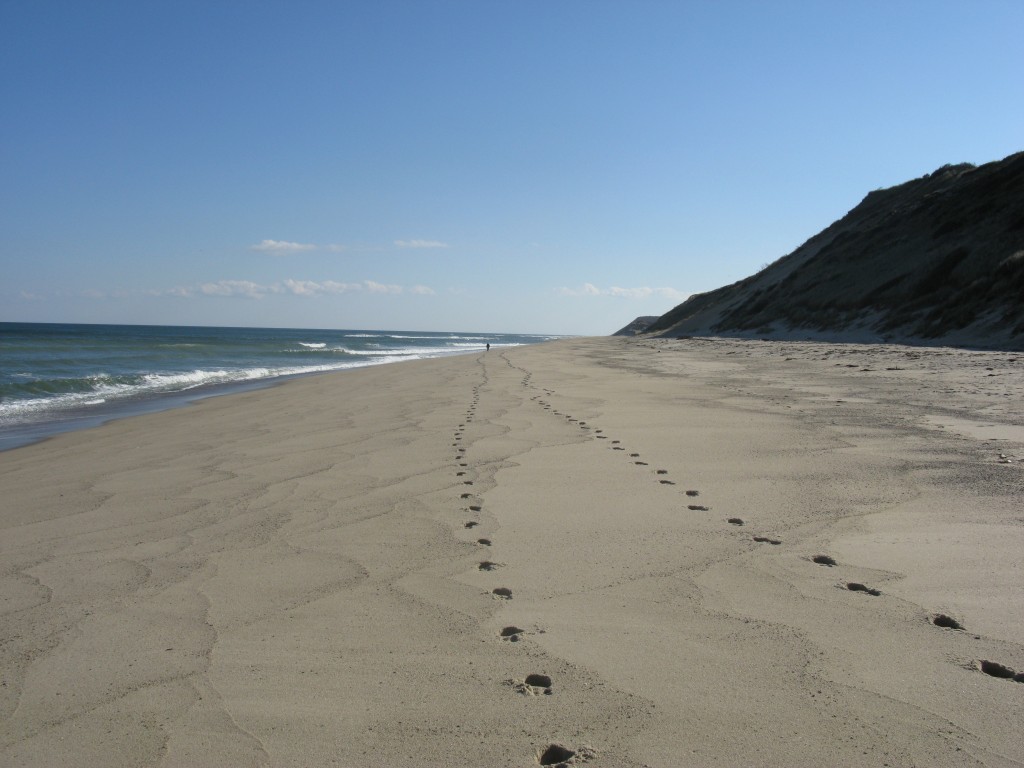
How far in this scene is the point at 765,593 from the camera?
2.95m

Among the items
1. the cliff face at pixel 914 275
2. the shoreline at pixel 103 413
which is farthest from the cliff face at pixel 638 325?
the shoreline at pixel 103 413

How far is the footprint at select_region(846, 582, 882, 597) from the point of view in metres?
2.93

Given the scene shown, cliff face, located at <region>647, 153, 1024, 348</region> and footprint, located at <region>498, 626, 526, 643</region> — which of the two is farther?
cliff face, located at <region>647, 153, 1024, 348</region>

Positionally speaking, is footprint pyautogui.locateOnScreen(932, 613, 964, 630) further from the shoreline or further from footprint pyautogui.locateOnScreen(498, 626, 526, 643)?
the shoreline

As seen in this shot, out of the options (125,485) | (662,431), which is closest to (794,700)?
(662,431)

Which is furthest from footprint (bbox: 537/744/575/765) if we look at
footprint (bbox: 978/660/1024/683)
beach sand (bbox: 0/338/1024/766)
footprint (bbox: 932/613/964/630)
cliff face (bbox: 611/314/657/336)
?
cliff face (bbox: 611/314/657/336)

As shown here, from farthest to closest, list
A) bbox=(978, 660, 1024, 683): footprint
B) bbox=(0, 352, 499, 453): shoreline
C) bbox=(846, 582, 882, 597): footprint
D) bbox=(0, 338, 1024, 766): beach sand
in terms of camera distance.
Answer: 1. bbox=(0, 352, 499, 453): shoreline
2. bbox=(846, 582, 882, 597): footprint
3. bbox=(978, 660, 1024, 683): footprint
4. bbox=(0, 338, 1024, 766): beach sand

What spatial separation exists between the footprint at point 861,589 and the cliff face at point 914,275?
1610 centimetres

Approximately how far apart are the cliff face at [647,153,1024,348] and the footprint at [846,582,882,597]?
52.8ft

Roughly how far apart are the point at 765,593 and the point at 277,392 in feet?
45.1

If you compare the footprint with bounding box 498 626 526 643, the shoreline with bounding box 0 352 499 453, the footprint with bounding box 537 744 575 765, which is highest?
the footprint with bounding box 498 626 526 643

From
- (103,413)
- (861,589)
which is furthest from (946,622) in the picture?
(103,413)

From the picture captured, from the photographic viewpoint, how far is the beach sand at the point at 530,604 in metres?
2.05

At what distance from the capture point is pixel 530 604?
2920mm
